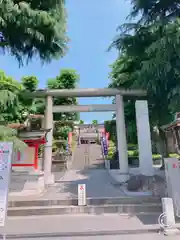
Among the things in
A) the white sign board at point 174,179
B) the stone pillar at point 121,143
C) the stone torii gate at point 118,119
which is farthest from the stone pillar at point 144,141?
the white sign board at point 174,179

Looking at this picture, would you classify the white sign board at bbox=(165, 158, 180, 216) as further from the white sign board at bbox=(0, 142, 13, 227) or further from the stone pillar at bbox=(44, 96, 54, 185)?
the stone pillar at bbox=(44, 96, 54, 185)

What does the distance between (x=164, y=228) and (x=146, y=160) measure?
3.93m

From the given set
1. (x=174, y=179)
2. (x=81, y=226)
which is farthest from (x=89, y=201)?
(x=174, y=179)

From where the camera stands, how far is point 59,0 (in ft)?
23.1

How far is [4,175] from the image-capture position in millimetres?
3891

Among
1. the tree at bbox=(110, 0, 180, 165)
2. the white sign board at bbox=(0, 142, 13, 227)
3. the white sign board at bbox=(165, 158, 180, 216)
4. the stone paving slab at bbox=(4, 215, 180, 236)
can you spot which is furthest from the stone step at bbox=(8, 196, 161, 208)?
the tree at bbox=(110, 0, 180, 165)

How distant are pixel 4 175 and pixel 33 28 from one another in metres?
5.04

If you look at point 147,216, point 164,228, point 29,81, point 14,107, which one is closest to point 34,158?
point 14,107

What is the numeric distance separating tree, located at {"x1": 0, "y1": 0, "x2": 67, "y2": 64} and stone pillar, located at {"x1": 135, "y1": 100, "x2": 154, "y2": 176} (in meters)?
4.05

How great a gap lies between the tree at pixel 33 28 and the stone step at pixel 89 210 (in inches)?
214

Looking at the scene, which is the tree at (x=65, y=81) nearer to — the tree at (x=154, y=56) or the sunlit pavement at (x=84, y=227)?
the tree at (x=154, y=56)

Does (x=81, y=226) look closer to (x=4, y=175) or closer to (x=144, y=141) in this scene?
(x=4, y=175)

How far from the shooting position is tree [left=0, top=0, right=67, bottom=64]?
6164 millimetres

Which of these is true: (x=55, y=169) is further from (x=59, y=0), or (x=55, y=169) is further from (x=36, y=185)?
(x=59, y=0)
